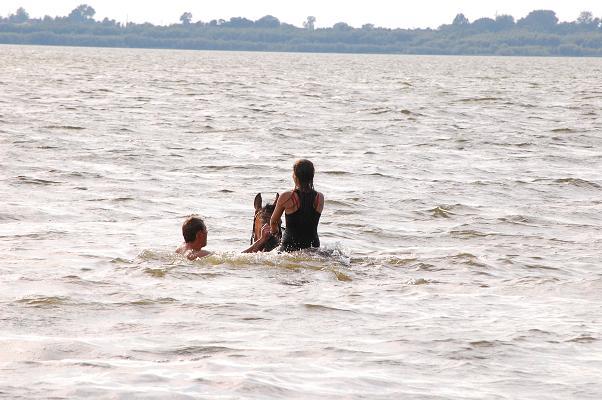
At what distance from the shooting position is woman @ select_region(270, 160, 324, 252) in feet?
40.4

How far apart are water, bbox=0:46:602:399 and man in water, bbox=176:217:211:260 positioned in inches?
5.3

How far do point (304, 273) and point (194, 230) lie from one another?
1280 mm

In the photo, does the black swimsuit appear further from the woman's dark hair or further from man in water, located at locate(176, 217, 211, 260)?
man in water, located at locate(176, 217, 211, 260)

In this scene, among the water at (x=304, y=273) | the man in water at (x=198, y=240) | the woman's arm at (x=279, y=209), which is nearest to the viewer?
the water at (x=304, y=273)

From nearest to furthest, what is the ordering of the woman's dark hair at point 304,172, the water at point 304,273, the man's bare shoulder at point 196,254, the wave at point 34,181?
the water at point 304,273 < the woman's dark hair at point 304,172 < the man's bare shoulder at point 196,254 < the wave at point 34,181

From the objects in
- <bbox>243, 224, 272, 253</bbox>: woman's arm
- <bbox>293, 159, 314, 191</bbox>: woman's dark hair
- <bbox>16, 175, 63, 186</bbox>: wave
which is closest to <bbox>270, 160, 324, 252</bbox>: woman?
<bbox>293, 159, 314, 191</bbox>: woman's dark hair

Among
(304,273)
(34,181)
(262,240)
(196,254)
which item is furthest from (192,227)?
(34,181)

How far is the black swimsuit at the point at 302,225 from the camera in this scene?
491 inches

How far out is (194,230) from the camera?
41.6 ft

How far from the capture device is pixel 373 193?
20359 millimetres

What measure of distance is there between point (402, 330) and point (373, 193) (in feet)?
34.4

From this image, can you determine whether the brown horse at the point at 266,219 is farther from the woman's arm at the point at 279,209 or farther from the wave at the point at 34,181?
the wave at the point at 34,181

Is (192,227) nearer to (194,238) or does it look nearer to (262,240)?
(194,238)

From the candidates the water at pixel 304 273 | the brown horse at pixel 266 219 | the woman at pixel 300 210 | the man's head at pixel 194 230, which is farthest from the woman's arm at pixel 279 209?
the man's head at pixel 194 230
